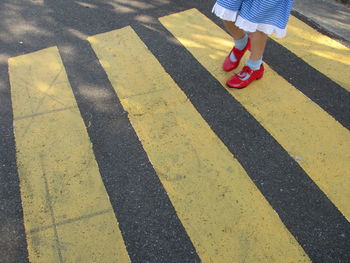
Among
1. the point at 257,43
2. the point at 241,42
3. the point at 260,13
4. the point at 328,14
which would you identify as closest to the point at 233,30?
the point at 241,42

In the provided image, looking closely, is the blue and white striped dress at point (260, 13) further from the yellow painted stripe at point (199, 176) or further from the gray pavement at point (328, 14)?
the gray pavement at point (328, 14)

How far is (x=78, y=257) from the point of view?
204 cm

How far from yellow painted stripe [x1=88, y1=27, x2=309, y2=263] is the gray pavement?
185 cm

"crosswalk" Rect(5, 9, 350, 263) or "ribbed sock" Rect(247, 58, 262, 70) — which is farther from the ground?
"ribbed sock" Rect(247, 58, 262, 70)

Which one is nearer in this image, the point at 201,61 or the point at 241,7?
the point at 241,7

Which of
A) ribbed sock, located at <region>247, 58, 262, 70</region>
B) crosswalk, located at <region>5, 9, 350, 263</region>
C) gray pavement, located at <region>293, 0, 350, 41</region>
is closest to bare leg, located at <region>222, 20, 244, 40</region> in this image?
ribbed sock, located at <region>247, 58, 262, 70</region>

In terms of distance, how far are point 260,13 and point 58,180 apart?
179 cm

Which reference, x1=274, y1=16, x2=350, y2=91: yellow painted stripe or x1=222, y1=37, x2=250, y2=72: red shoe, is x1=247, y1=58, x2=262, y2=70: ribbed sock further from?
x1=274, y1=16, x2=350, y2=91: yellow painted stripe

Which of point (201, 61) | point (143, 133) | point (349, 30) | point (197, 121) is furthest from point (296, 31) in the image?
point (143, 133)

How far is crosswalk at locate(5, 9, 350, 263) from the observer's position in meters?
2.09

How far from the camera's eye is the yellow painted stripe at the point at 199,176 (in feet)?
6.71

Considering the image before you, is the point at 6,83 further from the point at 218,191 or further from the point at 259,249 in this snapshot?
the point at 259,249

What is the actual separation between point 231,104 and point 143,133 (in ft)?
2.50

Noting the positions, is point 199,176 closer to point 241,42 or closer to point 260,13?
point 260,13
